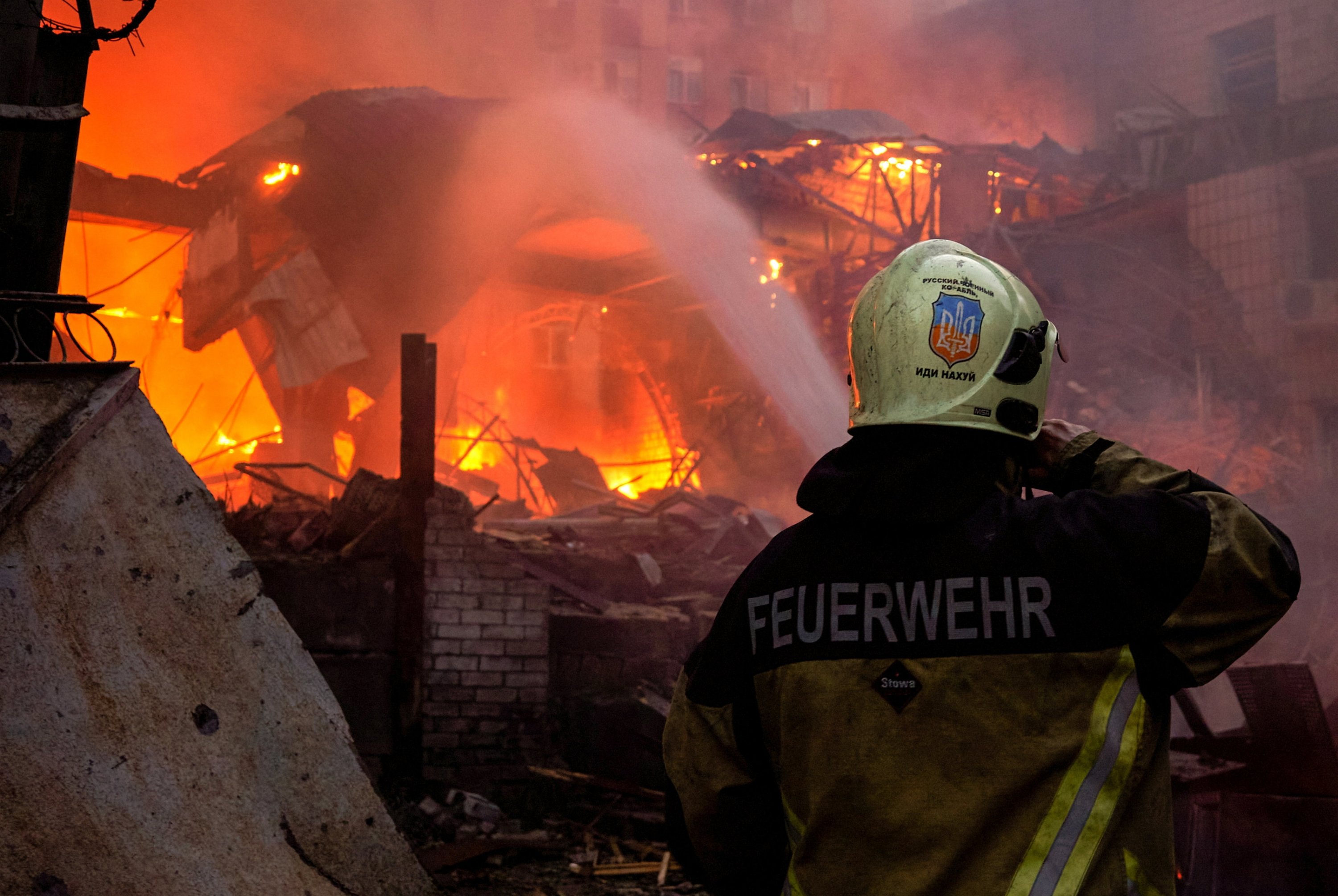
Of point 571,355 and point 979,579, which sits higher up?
point 571,355

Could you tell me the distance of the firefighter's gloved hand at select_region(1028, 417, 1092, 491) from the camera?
1.50m

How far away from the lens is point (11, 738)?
233cm

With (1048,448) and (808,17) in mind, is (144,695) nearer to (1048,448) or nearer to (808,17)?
(1048,448)

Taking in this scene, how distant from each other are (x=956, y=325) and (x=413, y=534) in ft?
15.7

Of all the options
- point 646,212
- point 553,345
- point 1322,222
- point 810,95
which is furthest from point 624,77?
point 1322,222

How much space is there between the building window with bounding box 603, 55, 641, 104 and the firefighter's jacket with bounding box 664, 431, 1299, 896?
3043 cm

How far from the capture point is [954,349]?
1491mm

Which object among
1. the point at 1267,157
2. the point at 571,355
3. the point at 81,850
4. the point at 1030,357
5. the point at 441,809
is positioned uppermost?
the point at 1267,157

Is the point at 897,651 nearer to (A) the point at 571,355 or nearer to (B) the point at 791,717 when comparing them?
(B) the point at 791,717

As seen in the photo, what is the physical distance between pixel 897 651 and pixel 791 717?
0.18 m

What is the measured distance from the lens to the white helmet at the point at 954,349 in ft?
4.81

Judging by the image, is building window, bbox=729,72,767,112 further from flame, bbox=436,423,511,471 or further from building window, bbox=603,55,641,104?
flame, bbox=436,423,511,471

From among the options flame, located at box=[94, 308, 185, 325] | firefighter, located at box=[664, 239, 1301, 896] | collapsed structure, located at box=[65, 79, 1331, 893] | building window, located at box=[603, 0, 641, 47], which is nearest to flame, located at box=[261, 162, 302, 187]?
collapsed structure, located at box=[65, 79, 1331, 893]

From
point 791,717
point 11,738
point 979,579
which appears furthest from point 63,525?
point 979,579
